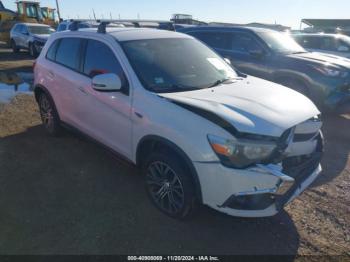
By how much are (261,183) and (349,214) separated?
60.7 inches

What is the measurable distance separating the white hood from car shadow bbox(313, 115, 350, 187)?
141 centimetres

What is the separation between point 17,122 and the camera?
625cm

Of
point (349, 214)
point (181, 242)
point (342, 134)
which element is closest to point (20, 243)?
point (181, 242)

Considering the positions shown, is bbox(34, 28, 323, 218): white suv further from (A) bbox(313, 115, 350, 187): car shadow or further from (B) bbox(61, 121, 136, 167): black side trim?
(A) bbox(313, 115, 350, 187): car shadow

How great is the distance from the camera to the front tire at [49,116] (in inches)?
202

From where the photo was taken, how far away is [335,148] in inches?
208

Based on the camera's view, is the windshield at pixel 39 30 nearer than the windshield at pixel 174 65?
No

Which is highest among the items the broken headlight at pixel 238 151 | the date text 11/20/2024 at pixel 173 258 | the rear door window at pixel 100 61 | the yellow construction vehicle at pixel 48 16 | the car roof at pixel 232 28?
the yellow construction vehicle at pixel 48 16

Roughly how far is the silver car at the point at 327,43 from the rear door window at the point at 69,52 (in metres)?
8.34

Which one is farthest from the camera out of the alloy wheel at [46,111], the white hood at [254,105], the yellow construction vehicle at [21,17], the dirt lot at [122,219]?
the yellow construction vehicle at [21,17]

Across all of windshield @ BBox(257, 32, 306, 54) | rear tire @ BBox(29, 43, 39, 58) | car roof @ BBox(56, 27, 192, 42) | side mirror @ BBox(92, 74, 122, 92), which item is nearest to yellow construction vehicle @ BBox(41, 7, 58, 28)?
rear tire @ BBox(29, 43, 39, 58)

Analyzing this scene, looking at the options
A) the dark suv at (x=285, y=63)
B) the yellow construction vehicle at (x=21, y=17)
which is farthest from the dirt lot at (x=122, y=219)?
the yellow construction vehicle at (x=21, y=17)

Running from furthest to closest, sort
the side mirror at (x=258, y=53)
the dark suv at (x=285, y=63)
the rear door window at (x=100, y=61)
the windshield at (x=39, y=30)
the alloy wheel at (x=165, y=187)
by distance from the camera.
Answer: the windshield at (x=39, y=30) < the side mirror at (x=258, y=53) < the dark suv at (x=285, y=63) < the rear door window at (x=100, y=61) < the alloy wheel at (x=165, y=187)

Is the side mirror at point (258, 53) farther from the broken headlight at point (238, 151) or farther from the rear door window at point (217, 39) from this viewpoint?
the broken headlight at point (238, 151)
